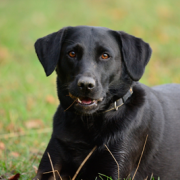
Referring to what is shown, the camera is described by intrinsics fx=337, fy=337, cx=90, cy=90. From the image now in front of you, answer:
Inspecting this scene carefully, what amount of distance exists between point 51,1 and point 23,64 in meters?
7.51

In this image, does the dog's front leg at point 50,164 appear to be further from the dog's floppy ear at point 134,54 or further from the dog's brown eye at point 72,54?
the dog's floppy ear at point 134,54

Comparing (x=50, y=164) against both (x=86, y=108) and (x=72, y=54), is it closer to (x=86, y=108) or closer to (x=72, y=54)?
(x=86, y=108)

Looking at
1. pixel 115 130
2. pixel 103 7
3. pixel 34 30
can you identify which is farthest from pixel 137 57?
pixel 103 7

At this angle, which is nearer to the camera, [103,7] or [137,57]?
[137,57]

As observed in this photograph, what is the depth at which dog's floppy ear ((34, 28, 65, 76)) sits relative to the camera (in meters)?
3.28

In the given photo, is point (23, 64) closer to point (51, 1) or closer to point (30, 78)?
point (30, 78)

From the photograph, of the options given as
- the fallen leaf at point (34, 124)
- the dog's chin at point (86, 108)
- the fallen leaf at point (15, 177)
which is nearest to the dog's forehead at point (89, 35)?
the dog's chin at point (86, 108)

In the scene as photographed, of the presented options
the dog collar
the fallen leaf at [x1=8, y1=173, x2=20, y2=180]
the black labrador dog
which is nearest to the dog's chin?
the black labrador dog

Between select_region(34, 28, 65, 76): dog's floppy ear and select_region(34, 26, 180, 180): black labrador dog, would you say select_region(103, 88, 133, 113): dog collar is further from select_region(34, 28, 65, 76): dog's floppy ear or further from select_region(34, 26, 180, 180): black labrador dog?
select_region(34, 28, 65, 76): dog's floppy ear

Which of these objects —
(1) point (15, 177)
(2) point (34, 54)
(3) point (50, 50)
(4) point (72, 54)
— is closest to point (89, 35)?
(4) point (72, 54)

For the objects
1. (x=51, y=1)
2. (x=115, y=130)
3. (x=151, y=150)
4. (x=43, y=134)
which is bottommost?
(x=43, y=134)

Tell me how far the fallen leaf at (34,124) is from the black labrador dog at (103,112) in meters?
1.91

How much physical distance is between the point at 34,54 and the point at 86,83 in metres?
7.27

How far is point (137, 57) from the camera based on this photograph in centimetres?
328
